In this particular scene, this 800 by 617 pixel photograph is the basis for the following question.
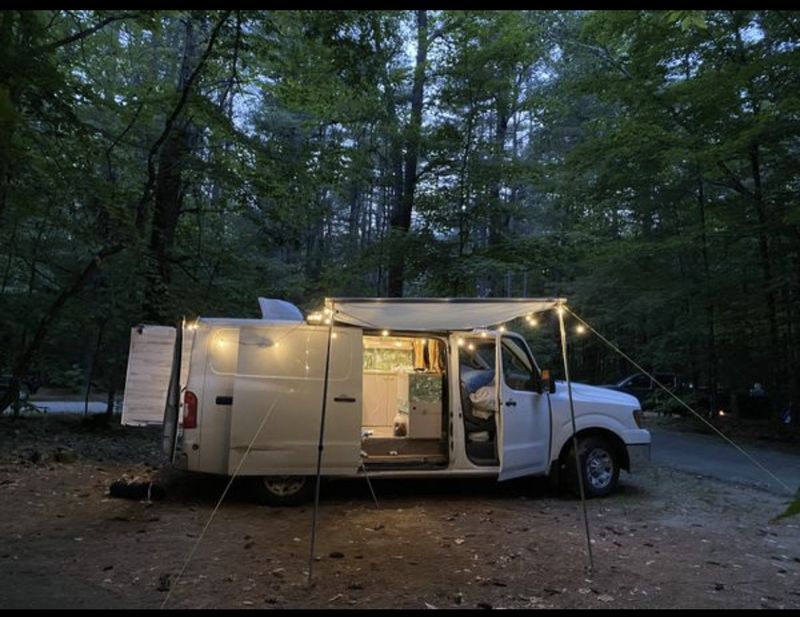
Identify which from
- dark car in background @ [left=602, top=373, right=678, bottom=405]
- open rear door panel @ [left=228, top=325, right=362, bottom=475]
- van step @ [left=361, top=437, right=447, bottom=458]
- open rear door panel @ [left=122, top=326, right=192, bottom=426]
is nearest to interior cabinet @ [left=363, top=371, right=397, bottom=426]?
van step @ [left=361, top=437, right=447, bottom=458]

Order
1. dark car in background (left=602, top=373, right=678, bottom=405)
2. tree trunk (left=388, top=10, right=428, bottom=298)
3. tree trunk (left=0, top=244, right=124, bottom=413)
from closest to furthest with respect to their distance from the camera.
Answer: tree trunk (left=0, top=244, right=124, bottom=413) → tree trunk (left=388, top=10, right=428, bottom=298) → dark car in background (left=602, top=373, right=678, bottom=405)

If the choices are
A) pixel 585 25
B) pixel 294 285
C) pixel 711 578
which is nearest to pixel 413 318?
pixel 711 578

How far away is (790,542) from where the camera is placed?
612cm

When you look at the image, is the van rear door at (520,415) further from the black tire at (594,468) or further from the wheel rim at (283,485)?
the wheel rim at (283,485)

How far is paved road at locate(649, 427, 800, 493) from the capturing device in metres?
9.84

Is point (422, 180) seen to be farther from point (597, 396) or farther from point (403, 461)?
point (403, 461)

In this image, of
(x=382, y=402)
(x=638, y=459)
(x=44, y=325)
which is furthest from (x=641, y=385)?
(x=44, y=325)

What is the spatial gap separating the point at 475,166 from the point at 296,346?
9.33 metres

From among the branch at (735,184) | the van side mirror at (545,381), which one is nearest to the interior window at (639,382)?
the branch at (735,184)

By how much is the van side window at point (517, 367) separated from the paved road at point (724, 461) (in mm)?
3890

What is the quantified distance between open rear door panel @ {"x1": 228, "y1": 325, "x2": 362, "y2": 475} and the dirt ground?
54 cm

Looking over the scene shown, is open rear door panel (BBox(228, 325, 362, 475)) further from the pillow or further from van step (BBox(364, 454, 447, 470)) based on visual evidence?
the pillow

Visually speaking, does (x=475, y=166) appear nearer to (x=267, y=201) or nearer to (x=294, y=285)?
(x=267, y=201)

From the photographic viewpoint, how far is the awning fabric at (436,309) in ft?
18.8
